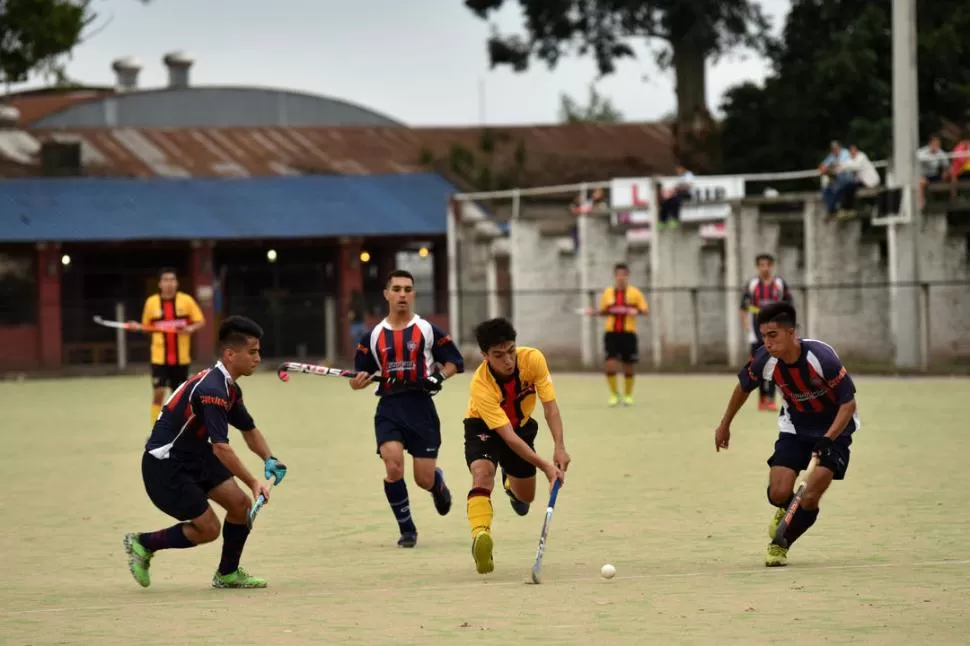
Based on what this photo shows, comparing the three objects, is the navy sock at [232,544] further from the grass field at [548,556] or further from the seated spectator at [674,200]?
the seated spectator at [674,200]

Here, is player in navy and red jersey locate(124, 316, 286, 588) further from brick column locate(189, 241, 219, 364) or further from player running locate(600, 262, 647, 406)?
brick column locate(189, 241, 219, 364)

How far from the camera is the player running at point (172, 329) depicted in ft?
74.5

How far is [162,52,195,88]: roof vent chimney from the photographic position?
194 feet

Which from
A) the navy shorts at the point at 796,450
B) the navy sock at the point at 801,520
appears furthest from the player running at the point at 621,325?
the navy sock at the point at 801,520

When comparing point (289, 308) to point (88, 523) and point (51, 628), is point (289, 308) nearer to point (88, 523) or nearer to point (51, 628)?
point (88, 523)

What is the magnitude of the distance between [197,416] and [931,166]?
26.4 m

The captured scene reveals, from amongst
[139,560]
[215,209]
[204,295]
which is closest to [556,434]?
[139,560]

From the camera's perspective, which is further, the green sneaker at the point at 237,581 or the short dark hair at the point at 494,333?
the short dark hair at the point at 494,333

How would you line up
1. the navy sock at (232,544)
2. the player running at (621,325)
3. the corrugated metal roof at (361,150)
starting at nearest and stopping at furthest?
1. the navy sock at (232,544)
2. the player running at (621,325)
3. the corrugated metal roof at (361,150)

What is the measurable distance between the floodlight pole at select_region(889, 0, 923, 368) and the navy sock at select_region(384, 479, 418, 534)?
20.8 meters

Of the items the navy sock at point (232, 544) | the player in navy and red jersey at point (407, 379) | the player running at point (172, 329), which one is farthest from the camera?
the player running at point (172, 329)

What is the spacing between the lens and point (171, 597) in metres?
10.1

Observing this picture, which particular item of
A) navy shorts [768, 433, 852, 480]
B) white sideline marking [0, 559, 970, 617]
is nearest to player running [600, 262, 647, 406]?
navy shorts [768, 433, 852, 480]

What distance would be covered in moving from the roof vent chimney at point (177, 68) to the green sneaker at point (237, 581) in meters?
50.1
